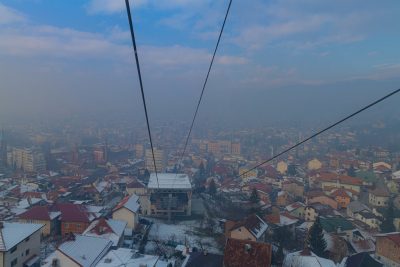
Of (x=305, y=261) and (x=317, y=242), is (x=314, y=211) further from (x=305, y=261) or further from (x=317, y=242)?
(x=305, y=261)

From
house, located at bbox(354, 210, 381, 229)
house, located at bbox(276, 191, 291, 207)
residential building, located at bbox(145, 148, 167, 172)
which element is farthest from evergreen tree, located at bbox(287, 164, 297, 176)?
house, located at bbox(354, 210, 381, 229)

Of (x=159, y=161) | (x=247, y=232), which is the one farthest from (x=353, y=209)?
(x=159, y=161)

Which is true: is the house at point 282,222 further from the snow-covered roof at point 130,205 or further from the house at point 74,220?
the house at point 74,220

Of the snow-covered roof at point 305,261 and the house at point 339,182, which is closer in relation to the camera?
the snow-covered roof at point 305,261

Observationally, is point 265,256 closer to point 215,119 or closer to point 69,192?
point 69,192

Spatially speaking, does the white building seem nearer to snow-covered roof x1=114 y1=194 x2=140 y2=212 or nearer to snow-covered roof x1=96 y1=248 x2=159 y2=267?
snow-covered roof x1=96 y1=248 x2=159 y2=267

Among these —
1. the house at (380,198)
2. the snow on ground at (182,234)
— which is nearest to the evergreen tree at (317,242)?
the snow on ground at (182,234)

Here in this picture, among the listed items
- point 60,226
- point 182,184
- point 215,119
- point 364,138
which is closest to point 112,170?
point 182,184
